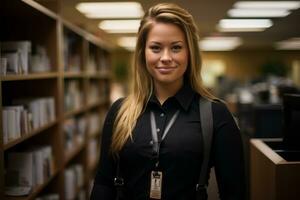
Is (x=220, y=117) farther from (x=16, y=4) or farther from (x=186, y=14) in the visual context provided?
(x=16, y=4)

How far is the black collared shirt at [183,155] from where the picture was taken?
1.44 m

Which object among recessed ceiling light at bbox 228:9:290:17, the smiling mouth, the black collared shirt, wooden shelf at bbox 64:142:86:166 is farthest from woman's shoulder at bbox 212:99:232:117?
wooden shelf at bbox 64:142:86:166

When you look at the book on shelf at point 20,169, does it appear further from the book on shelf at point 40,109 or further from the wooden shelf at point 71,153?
the wooden shelf at point 71,153

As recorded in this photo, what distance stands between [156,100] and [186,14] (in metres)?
0.37

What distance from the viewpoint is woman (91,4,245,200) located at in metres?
1.44

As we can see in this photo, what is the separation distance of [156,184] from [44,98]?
1568 mm

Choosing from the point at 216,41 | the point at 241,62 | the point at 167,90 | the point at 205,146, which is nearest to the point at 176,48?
the point at 167,90

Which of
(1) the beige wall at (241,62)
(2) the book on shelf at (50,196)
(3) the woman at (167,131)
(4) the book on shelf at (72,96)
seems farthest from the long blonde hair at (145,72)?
(1) the beige wall at (241,62)

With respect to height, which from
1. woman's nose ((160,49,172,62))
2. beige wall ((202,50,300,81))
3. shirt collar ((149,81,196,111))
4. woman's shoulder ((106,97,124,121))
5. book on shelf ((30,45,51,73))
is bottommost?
woman's shoulder ((106,97,124,121))

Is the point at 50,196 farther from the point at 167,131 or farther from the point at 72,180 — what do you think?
the point at 167,131

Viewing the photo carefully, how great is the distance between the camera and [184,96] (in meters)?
1.52

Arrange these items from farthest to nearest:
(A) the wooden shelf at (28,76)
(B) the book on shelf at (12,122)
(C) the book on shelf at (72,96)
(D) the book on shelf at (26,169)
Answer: (C) the book on shelf at (72,96)
(D) the book on shelf at (26,169)
(B) the book on shelf at (12,122)
(A) the wooden shelf at (28,76)

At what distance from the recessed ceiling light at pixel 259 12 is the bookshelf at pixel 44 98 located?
113cm

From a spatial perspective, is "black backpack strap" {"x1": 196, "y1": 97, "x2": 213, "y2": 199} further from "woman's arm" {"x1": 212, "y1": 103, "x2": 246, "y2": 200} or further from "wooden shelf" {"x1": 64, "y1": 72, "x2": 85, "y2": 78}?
"wooden shelf" {"x1": 64, "y1": 72, "x2": 85, "y2": 78}
